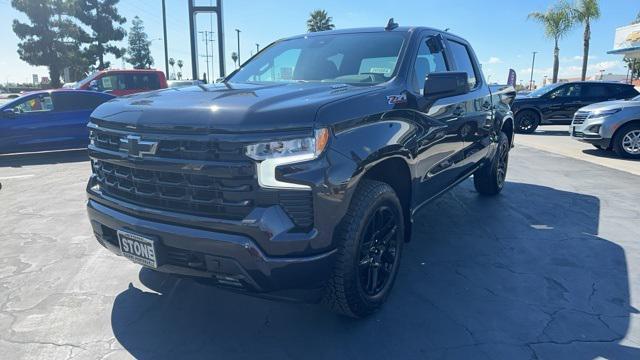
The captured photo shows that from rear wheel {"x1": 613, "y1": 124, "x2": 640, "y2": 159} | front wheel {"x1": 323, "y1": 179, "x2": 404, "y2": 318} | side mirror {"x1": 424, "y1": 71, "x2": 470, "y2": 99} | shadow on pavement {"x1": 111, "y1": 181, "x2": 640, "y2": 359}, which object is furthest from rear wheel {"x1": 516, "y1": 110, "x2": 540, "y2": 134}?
front wheel {"x1": 323, "y1": 179, "x2": 404, "y2": 318}

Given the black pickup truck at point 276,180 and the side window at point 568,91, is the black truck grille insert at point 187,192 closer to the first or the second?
the black pickup truck at point 276,180

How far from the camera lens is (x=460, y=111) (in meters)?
4.17

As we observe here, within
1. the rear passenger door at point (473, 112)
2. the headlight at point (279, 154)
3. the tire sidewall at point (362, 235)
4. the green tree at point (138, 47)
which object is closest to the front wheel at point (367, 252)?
the tire sidewall at point (362, 235)

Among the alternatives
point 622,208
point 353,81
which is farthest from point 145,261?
point 622,208

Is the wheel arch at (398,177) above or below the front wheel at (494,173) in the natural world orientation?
above

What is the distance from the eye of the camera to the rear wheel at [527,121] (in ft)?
50.3

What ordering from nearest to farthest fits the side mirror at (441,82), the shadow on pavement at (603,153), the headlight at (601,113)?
1. the side mirror at (441,82)
2. the headlight at (601,113)
3. the shadow on pavement at (603,153)

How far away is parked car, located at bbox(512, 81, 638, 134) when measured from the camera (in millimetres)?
14859

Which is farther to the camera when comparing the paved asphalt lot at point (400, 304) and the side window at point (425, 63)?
the side window at point (425, 63)

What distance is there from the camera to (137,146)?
2.55 meters

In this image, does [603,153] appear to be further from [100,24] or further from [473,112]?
[100,24]

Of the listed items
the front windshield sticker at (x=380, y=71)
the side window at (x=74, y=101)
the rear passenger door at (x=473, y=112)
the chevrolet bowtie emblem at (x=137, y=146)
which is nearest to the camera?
the chevrolet bowtie emblem at (x=137, y=146)

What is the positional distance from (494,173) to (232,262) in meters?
4.53

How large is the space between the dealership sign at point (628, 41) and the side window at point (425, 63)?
2574 cm
